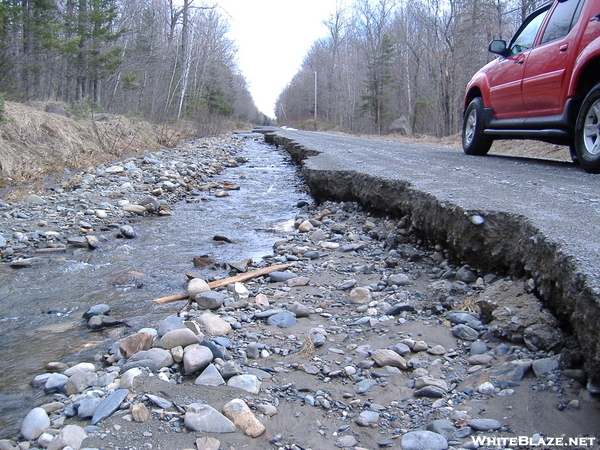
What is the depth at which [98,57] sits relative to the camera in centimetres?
2177

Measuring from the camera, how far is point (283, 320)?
3.29 metres

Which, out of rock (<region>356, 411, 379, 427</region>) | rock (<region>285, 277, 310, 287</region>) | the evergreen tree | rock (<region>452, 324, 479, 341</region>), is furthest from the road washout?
the evergreen tree

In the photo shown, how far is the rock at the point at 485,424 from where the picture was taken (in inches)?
75.0

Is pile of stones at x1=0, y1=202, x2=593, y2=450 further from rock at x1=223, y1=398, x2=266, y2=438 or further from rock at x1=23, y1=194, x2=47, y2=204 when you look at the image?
rock at x1=23, y1=194, x2=47, y2=204

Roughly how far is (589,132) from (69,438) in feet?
17.4

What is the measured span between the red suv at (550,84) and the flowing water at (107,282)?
3.46 meters

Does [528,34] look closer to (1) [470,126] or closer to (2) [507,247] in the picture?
(1) [470,126]

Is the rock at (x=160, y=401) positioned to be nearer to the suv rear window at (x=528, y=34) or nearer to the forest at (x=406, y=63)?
the suv rear window at (x=528, y=34)

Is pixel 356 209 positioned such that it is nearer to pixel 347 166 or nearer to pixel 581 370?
pixel 347 166

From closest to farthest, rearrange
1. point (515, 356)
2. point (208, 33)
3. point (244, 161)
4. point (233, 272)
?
point (515, 356) < point (233, 272) < point (244, 161) < point (208, 33)

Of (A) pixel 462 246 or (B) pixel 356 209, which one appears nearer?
(A) pixel 462 246

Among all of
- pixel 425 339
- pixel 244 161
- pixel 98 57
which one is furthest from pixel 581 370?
pixel 98 57

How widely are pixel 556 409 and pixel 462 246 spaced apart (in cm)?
186

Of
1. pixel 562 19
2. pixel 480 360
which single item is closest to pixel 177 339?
pixel 480 360
